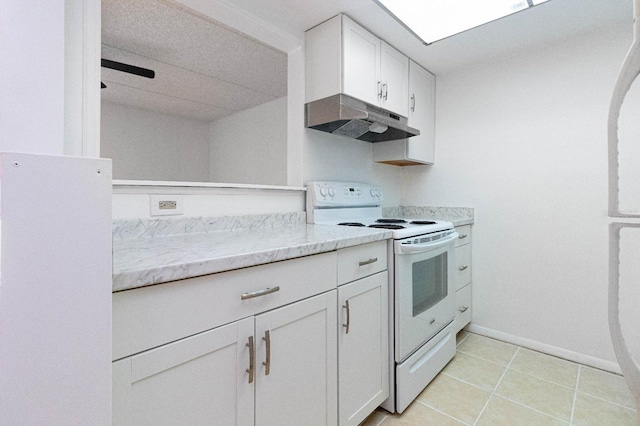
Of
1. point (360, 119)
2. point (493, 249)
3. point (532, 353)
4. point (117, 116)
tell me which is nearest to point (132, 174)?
point (117, 116)

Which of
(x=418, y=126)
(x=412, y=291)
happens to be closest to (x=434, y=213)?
(x=418, y=126)

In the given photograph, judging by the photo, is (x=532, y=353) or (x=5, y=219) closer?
(x=5, y=219)

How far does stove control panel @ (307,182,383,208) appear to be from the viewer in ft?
6.24

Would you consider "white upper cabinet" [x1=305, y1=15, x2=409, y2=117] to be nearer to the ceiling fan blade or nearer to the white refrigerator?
the ceiling fan blade

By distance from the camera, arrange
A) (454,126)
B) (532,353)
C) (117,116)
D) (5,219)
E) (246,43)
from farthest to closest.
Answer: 1. (117,116)
2. (454,126)
3. (246,43)
4. (532,353)
5. (5,219)

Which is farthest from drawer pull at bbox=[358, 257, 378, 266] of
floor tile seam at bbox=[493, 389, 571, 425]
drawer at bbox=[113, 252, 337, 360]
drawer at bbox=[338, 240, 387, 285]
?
floor tile seam at bbox=[493, 389, 571, 425]

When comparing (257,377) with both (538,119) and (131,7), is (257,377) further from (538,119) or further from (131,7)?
(538,119)

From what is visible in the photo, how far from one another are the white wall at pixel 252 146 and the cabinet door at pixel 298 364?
2.54m

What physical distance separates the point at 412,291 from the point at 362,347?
430 millimetres

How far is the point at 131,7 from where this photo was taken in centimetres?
183

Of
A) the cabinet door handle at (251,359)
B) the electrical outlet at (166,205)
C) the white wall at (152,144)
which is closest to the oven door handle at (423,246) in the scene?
the cabinet door handle at (251,359)

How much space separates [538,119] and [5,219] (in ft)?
8.91

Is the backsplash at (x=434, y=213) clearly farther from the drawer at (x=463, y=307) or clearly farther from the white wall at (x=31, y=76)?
the white wall at (x=31, y=76)

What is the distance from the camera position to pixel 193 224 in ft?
4.53
